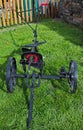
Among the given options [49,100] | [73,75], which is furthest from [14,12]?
[73,75]

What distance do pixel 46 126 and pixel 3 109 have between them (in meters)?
0.91

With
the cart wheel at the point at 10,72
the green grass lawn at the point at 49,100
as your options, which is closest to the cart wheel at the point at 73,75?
the green grass lawn at the point at 49,100

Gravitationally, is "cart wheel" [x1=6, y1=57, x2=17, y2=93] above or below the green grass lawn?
above

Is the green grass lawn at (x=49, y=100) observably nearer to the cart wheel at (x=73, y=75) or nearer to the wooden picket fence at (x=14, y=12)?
the cart wheel at (x=73, y=75)

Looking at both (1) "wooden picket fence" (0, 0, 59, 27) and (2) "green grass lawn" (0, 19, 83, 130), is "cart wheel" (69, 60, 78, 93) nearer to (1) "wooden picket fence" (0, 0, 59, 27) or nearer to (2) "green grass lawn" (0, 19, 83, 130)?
(2) "green grass lawn" (0, 19, 83, 130)

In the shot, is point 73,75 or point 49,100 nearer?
point 73,75

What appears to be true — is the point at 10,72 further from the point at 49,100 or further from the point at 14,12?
the point at 14,12

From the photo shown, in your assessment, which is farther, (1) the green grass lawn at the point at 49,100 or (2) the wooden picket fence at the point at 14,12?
(2) the wooden picket fence at the point at 14,12

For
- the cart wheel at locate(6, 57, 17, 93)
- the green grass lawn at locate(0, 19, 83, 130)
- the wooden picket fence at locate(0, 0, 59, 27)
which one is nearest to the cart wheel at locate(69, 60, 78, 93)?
the green grass lawn at locate(0, 19, 83, 130)

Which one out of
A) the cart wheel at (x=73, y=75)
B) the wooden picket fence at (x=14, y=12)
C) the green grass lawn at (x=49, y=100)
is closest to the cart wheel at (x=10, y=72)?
the green grass lawn at (x=49, y=100)

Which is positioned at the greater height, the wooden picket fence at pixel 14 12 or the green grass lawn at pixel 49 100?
the wooden picket fence at pixel 14 12

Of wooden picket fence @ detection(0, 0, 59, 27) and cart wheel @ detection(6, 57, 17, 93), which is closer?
cart wheel @ detection(6, 57, 17, 93)

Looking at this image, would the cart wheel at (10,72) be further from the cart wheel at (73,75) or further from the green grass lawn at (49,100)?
the cart wheel at (73,75)

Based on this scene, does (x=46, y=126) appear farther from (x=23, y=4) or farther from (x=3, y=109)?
(x=23, y=4)
